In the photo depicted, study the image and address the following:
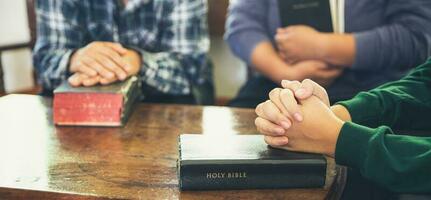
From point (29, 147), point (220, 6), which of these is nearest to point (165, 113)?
point (29, 147)

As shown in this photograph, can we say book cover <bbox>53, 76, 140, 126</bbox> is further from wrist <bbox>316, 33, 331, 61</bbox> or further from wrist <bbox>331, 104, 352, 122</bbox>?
wrist <bbox>316, 33, 331, 61</bbox>

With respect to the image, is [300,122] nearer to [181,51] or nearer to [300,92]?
[300,92]

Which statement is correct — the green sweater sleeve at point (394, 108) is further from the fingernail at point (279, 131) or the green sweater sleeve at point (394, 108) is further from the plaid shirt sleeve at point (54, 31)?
the plaid shirt sleeve at point (54, 31)

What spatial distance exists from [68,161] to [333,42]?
0.76 metres

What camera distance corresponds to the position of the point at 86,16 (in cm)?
145

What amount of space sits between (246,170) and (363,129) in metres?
0.19

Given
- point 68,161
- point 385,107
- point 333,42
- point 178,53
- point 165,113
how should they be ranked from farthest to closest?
point 178,53, point 333,42, point 165,113, point 385,107, point 68,161

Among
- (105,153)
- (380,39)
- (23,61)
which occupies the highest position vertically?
(380,39)

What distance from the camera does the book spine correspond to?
2.34 feet

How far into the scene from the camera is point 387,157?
0.72m

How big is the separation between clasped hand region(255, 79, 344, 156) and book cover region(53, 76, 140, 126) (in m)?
0.34

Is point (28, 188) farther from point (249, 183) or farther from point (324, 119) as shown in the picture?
point (324, 119)

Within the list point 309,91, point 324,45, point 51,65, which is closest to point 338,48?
point 324,45

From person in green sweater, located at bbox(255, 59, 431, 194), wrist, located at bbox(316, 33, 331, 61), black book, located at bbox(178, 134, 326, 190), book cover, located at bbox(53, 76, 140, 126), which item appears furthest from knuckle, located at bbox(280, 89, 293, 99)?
wrist, located at bbox(316, 33, 331, 61)
